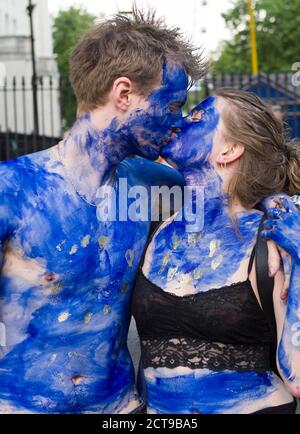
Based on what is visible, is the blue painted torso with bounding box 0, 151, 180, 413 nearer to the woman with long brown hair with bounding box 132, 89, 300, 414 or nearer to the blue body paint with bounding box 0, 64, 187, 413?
the blue body paint with bounding box 0, 64, 187, 413

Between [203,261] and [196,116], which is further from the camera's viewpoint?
[196,116]

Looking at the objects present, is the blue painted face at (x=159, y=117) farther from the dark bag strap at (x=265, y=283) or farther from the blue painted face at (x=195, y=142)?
the dark bag strap at (x=265, y=283)

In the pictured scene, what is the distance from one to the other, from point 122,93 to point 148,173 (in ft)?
1.34

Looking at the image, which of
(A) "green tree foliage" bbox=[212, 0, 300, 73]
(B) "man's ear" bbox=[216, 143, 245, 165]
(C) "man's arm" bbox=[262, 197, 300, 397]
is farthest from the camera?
(A) "green tree foliage" bbox=[212, 0, 300, 73]

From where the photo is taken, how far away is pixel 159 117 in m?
2.21

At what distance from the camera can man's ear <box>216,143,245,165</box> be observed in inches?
88.3

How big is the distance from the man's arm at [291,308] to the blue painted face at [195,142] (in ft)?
1.36

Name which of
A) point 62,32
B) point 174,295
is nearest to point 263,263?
point 174,295

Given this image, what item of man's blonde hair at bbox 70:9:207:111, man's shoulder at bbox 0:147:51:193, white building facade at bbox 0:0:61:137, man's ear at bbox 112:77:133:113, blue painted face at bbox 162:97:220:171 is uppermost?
man's blonde hair at bbox 70:9:207:111

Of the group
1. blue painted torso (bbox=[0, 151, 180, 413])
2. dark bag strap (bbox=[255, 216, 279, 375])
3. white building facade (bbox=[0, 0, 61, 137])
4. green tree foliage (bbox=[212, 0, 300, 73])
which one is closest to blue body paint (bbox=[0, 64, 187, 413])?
blue painted torso (bbox=[0, 151, 180, 413])

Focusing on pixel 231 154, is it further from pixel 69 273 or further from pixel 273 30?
pixel 273 30

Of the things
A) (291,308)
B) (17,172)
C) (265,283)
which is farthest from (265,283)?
(17,172)

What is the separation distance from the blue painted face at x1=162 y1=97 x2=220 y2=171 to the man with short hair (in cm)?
5

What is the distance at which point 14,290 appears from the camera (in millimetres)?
2055
